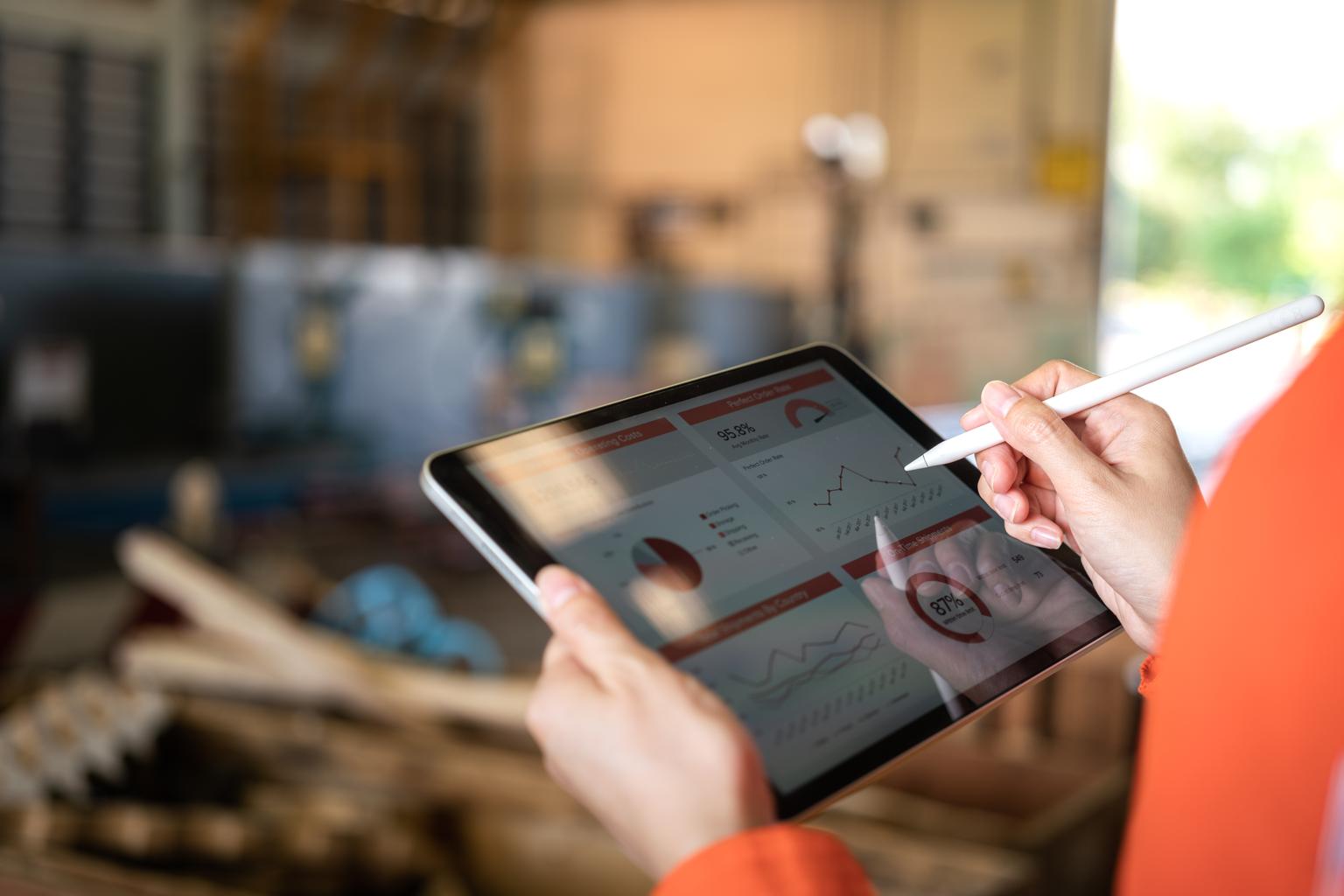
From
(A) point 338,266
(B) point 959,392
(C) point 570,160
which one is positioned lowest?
(B) point 959,392

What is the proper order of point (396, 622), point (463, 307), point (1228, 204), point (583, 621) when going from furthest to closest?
point (1228, 204) → point (463, 307) → point (396, 622) → point (583, 621)

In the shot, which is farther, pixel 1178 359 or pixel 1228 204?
pixel 1228 204

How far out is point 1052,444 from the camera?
0.55 m

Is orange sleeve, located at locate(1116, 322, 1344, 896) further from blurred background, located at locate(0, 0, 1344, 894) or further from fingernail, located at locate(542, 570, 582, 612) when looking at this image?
fingernail, located at locate(542, 570, 582, 612)

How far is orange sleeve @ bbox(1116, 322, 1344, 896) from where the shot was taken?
0.35 metres

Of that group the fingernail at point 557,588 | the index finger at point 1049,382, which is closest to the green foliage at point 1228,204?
the index finger at point 1049,382

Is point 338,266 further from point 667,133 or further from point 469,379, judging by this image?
point 667,133

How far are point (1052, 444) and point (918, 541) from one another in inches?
3.1

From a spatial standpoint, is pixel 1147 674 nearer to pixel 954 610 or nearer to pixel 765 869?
pixel 954 610

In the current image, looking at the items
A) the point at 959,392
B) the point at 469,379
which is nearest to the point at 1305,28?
the point at 959,392

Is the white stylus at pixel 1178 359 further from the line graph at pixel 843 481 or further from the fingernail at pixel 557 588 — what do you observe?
the fingernail at pixel 557 588

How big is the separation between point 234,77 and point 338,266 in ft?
10.4

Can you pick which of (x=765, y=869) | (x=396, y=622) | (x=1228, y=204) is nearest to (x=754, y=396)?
(x=765, y=869)

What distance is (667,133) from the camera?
25.6ft
